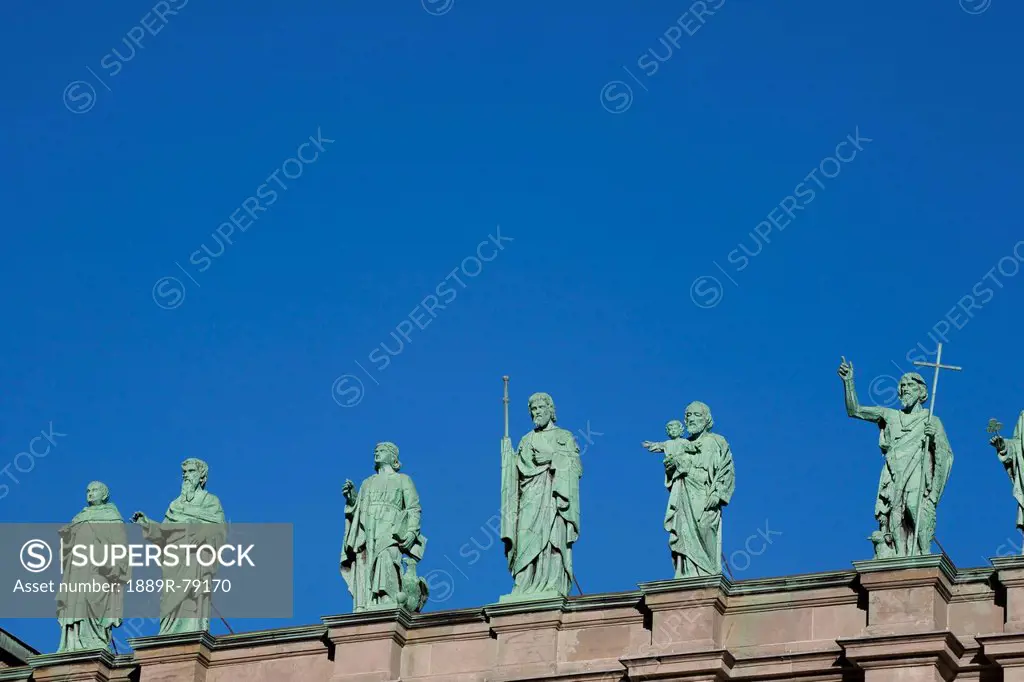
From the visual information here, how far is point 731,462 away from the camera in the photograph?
1574 inches

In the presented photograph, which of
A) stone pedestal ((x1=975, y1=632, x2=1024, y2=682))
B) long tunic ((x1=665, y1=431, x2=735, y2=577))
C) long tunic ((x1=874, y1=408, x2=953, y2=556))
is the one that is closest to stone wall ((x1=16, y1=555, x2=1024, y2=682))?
stone pedestal ((x1=975, y1=632, x2=1024, y2=682))

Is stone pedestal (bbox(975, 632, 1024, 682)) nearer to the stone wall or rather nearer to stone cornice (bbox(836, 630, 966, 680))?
the stone wall

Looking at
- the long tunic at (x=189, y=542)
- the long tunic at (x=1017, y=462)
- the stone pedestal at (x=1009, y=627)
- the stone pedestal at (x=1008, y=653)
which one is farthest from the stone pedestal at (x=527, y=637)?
the long tunic at (x=1017, y=462)

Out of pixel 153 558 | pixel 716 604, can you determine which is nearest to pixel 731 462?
pixel 716 604

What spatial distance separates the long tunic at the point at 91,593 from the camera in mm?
42906

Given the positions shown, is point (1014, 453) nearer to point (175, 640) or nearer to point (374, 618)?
point (374, 618)

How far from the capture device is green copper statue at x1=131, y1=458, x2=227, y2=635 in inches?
1660

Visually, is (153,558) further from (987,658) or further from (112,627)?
(987,658)

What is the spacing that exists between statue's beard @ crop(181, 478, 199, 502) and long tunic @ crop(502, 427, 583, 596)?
5203mm

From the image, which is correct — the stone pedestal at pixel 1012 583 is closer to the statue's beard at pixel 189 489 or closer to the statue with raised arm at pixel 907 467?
the statue with raised arm at pixel 907 467

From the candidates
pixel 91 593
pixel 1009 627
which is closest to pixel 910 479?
pixel 1009 627

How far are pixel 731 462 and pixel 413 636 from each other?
5.20 m

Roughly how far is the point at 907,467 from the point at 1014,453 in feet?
4.80

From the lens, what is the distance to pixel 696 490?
39625 millimetres
